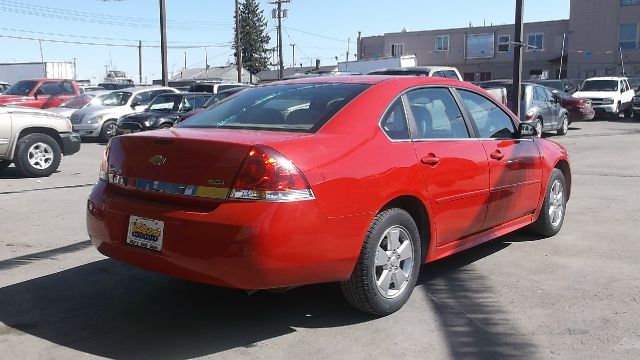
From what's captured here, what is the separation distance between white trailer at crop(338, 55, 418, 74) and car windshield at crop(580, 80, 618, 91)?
26.6 ft

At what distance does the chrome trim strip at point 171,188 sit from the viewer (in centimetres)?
349

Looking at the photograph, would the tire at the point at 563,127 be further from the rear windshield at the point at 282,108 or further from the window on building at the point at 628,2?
the window on building at the point at 628,2

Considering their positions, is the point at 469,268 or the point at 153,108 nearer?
the point at 469,268

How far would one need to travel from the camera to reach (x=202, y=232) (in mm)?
3441

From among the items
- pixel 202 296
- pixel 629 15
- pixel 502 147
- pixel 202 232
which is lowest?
pixel 202 296

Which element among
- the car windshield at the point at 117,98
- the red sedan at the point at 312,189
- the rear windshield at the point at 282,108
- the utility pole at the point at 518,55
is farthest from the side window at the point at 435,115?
the car windshield at the point at 117,98

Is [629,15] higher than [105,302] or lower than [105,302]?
higher

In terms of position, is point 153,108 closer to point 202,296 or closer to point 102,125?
point 102,125

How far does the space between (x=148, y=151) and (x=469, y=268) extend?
2825mm

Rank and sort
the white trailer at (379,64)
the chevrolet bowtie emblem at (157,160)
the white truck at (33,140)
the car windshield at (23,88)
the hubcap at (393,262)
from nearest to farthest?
1. the chevrolet bowtie emblem at (157,160)
2. the hubcap at (393,262)
3. the white truck at (33,140)
4. the car windshield at (23,88)
5. the white trailer at (379,64)

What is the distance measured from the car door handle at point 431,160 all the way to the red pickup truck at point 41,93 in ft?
63.3

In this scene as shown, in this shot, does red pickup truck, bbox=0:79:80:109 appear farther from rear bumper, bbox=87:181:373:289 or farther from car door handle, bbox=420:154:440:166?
car door handle, bbox=420:154:440:166

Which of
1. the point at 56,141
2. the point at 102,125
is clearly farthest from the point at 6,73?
the point at 56,141

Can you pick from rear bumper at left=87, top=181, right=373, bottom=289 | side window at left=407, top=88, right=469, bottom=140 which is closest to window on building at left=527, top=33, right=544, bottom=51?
side window at left=407, top=88, right=469, bottom=140
